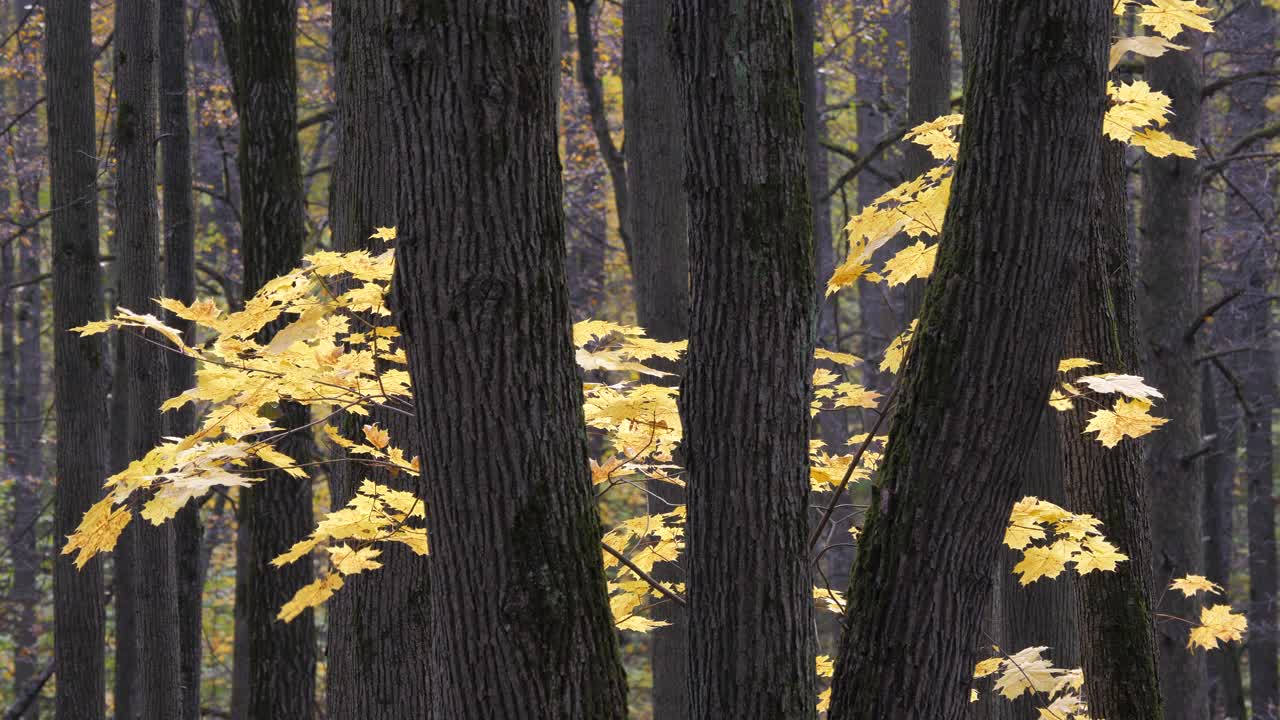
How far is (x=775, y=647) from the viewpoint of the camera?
109 inches

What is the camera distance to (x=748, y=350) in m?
2.78

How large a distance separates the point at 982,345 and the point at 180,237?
25.3 feet

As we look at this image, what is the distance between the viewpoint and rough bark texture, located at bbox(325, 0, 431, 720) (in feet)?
13.0

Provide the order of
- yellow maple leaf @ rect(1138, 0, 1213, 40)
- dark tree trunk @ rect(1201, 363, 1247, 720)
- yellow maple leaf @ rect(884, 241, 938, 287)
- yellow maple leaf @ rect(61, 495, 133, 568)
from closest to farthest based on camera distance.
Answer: yellow maple leaf @ rect(61, 495, 133, 568) < yellow maple leaf @ rect(1138, 0, 1213, 40) < yellow maple leaf @ rect(884, 241, 938, 287) < dark tree trunk @ rect(1201, 363, 1247, 720)

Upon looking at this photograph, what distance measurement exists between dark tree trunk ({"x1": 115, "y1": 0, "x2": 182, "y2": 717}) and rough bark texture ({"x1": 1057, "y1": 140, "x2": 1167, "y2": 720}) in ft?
20.6

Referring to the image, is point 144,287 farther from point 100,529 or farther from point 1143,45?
point 1143,45

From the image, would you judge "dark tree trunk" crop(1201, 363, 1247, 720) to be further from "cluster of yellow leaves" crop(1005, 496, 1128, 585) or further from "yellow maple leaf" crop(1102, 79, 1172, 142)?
"yellow maple leaf" crop(1102, 79, 1172, 142)

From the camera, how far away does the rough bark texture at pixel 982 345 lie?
2.56m

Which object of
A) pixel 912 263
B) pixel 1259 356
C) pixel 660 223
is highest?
pixel 660 223

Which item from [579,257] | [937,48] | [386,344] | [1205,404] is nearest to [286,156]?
[386,344]

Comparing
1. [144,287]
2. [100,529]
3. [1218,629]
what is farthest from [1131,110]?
[144,287]

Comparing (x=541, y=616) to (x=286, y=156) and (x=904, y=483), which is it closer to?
(x=904, y=483)

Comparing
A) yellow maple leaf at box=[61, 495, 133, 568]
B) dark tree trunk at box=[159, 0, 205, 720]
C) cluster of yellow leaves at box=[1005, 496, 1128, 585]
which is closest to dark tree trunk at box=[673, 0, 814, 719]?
cluster of yellow leaves at box=[1005, 496, 1128, 585]

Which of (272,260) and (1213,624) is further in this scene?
(272,260)
